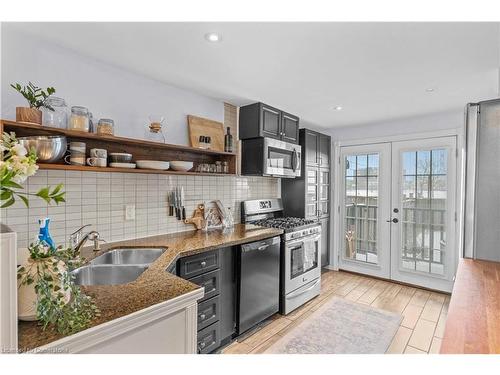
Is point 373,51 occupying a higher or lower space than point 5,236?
higher

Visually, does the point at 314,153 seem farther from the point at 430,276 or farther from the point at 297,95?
the point at 430,276

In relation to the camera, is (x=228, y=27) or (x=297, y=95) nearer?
(x=228, y=27)

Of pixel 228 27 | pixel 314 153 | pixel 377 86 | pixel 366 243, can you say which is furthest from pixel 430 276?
pixel 228 27

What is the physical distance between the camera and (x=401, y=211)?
3877 millimetres

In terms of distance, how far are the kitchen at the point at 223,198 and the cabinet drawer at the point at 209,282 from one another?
0.02 meters

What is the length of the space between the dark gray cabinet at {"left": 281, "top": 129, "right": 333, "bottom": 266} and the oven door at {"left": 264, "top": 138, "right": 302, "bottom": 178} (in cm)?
26

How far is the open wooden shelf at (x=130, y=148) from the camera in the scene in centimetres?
167

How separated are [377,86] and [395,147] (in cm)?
166

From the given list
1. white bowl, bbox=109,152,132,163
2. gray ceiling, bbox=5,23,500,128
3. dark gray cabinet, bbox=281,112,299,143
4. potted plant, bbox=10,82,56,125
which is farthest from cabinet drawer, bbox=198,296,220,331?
dark gray cabinet, bbox=281,112,299,143

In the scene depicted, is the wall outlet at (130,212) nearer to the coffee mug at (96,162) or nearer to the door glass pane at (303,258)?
the coffee mug at (96,162)

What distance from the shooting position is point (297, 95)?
2846mm

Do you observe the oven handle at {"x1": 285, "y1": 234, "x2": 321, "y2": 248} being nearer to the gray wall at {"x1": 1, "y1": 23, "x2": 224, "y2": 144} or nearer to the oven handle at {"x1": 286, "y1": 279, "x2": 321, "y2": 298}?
the oven handle at {"x1": 286, "y1": 279, "x2": 321, "y2": 298}

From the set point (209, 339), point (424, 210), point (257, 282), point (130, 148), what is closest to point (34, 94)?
point (130, 148)

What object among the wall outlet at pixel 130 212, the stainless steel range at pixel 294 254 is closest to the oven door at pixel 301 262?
the stainless steel range at pixel 294 254
